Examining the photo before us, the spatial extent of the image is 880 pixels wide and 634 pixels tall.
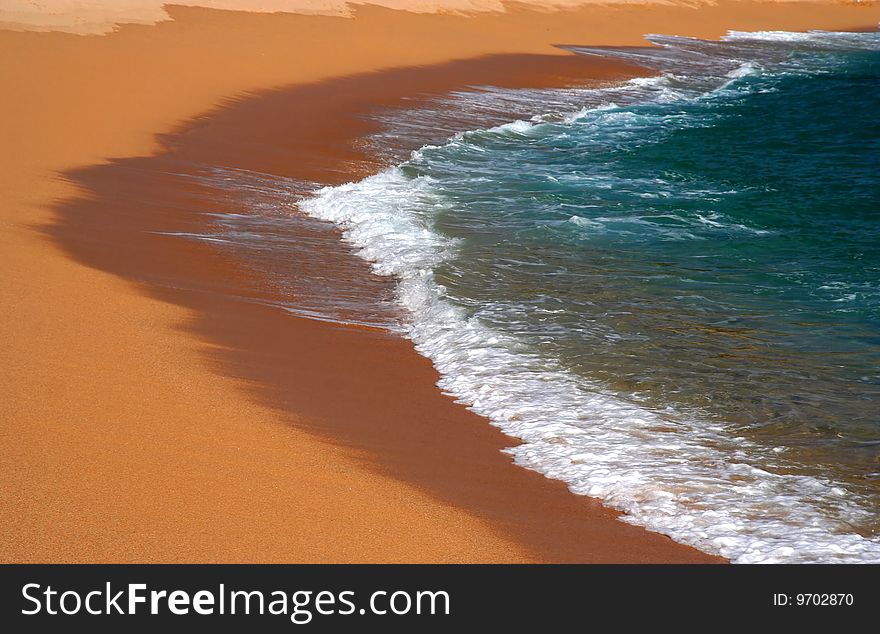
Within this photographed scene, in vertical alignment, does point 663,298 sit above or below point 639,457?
above

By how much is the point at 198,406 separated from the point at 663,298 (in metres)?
4.71

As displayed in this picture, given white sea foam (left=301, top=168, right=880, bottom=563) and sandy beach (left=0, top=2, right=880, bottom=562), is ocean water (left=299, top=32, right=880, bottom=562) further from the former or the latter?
sandy beach (left=0, top=2, right=880, bottom=562)

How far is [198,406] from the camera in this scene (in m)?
6.18

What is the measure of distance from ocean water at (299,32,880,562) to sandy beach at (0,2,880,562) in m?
0.42

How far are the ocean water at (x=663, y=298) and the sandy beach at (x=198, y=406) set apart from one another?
422mm

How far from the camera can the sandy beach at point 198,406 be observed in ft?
15.9

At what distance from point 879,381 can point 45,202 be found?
8.42 m

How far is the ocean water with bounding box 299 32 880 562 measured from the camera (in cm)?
585

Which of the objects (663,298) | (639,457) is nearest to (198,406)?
(639,457)

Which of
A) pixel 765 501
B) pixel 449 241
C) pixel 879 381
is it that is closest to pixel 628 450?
pixel 765 501

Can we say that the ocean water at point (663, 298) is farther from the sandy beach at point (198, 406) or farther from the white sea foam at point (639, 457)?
the sandy beach at point (198, 406)

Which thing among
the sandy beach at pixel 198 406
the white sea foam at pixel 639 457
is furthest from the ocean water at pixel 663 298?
the sandy beach at pixel 198 406

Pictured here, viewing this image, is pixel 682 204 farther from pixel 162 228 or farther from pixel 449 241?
pixel 162 228

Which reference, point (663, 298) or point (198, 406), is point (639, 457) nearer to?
point (198, 406)
